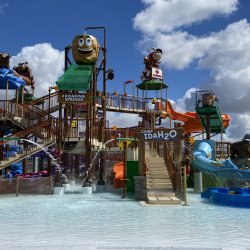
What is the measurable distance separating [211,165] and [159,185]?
18.8 ft

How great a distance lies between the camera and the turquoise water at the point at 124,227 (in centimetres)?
671

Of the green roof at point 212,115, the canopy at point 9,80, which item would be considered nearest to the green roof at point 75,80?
the canopy at point 9,80

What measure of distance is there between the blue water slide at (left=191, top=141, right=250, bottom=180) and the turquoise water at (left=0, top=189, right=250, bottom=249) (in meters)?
4.12

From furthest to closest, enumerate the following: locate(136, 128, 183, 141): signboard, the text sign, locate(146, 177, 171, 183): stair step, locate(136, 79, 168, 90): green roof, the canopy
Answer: locate(136, 79, 168, 90): green roof
the canopy
the text sign
locate(146, 177, 171, 183): stair step
locate(136, 128, 183, 141): signboard

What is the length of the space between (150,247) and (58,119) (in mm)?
15729

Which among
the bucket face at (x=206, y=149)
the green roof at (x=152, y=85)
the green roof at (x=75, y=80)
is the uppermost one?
the green roof at (x=152, y=85)

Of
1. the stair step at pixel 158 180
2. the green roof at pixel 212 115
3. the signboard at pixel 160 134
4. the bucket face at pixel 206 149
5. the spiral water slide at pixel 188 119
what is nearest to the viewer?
the signboard at pixel 160 134

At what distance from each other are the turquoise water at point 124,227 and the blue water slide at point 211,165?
13.5 ft

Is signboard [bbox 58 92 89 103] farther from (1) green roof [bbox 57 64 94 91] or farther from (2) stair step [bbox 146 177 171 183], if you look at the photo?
(2) stair step [bbox 146 177 171 183]

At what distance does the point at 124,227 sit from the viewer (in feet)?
28.6

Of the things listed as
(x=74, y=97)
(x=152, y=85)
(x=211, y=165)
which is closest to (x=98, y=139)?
(x=74, y=97)

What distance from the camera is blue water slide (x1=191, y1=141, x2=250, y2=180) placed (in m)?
16.7

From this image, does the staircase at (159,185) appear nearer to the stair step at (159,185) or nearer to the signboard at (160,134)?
the stair step at (159,185)

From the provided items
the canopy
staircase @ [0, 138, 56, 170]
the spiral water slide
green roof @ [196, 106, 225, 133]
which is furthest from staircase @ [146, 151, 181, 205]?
the spiral water slide
